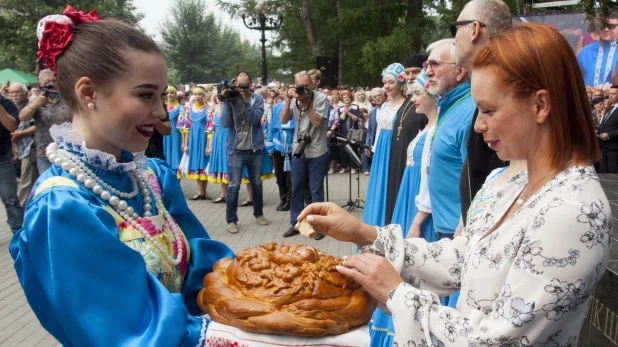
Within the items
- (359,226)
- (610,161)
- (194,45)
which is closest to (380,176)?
(359,226)

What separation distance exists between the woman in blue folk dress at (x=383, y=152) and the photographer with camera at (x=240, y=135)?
2.27 meters

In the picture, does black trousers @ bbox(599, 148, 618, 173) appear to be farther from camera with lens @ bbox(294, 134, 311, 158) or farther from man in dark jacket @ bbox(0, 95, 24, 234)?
man in dark jacket @ bbox(0, 95, 24, 234)

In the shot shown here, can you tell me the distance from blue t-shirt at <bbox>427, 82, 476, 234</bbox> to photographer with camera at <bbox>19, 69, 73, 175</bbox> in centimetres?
505

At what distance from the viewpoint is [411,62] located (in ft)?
19.7

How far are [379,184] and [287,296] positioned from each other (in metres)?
4.14

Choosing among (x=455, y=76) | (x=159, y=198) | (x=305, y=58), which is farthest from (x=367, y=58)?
(x=159, y=198)

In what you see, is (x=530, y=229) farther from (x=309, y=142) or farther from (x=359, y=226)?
(x=309, y=142)

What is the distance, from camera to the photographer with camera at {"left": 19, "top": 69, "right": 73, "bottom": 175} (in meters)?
6.76

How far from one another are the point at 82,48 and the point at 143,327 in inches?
35.8

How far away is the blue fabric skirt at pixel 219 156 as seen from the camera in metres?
10.1

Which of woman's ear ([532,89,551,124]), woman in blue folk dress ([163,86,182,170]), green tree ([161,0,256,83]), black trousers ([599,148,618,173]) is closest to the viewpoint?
woman's ear ([532,89,551,124])

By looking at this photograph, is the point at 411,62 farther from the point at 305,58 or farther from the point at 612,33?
the point at 305,58

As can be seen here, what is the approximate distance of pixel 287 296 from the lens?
5.51 feet

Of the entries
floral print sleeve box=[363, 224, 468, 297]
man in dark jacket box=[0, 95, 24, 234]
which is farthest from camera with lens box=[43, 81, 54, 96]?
floral print sleeve box=[363, 224, 468, 297]
